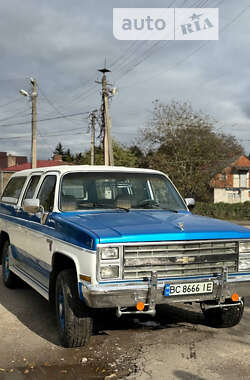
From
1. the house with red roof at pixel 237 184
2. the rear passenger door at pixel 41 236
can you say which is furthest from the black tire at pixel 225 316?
the house with red roof at pixel 237 184

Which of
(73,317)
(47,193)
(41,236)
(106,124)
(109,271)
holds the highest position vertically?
(106,124)

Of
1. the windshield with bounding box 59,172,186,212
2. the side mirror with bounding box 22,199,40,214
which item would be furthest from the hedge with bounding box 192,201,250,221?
the side mirror with bounding box 22,199,40,214

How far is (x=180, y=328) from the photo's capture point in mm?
5617

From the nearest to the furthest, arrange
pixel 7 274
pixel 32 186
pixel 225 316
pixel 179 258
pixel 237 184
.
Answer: pixel 179 258
pixel 225 316
pixel 32 186
pixel 7 274
pixel 237 184

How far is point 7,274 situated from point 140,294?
4162 millimetres

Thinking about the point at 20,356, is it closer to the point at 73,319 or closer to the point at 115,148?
the point at 73,319

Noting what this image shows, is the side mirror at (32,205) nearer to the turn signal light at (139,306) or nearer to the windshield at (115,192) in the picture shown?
the windshield at (115,192)

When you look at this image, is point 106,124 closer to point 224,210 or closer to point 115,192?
point 224,210

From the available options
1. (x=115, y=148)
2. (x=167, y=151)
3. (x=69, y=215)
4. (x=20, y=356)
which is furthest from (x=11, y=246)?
(x=115, y=148)

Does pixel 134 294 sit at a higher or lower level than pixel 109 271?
lower

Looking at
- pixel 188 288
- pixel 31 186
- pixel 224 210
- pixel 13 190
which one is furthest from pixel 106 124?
pixel 188 288

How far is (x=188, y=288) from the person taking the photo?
15.0ft

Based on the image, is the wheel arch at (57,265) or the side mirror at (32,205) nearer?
the wheel arch at (57,265)

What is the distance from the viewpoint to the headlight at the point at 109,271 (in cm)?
430
